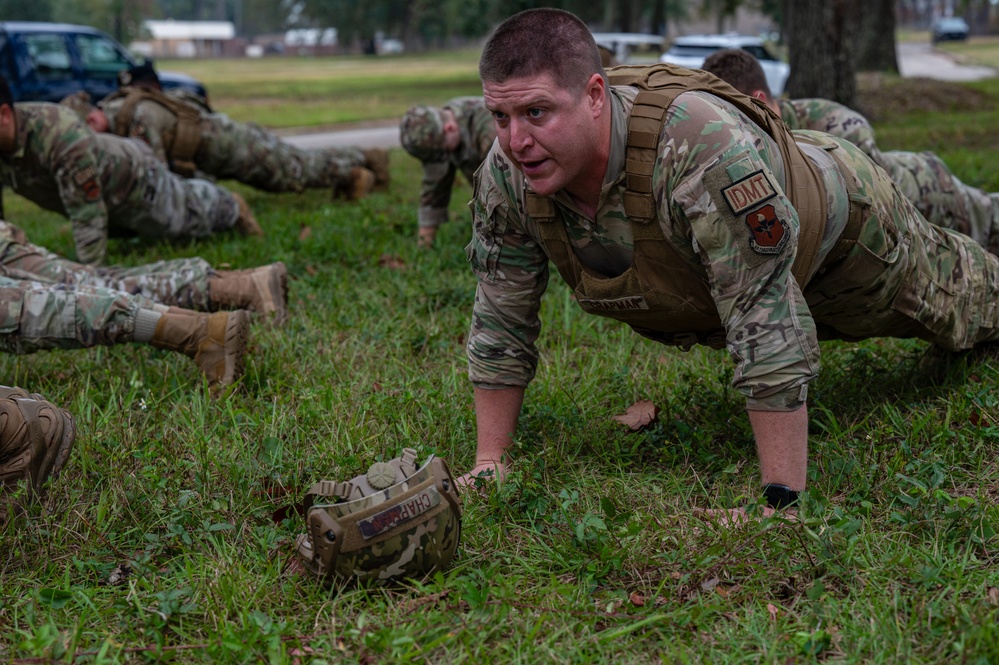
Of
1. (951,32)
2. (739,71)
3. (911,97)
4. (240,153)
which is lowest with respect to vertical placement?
(240,153)

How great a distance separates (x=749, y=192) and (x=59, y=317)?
270 cm

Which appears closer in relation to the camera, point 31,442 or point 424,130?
point 31,442

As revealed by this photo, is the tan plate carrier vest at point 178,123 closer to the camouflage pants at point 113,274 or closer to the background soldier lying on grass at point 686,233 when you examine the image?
the camouflage pants at point 113,274

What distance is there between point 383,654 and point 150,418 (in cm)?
183

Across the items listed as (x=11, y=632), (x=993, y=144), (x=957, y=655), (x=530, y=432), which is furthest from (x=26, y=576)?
(x=993, y=144)

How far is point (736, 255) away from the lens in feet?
8.77

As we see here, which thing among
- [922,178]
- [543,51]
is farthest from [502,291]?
[922,178]

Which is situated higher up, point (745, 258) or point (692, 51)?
point (692, 51)

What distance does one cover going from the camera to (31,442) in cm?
301

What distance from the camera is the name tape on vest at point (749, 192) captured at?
262cm

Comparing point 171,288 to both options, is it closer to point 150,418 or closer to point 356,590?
point 150,418

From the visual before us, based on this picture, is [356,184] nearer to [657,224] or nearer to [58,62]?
[657,224]

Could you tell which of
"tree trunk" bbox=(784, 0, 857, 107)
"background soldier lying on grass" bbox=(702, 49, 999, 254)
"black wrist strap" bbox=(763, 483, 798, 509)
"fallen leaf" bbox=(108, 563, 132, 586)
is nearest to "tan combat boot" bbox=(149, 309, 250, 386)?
"fallen leaf" bbox=(108, 563, 132, 586)

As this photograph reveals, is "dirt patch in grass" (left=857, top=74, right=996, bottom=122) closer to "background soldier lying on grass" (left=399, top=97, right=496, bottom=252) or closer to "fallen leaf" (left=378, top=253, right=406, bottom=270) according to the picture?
"background soldier lying on grass" (left=399, top=97, right=496, bottom=252)
